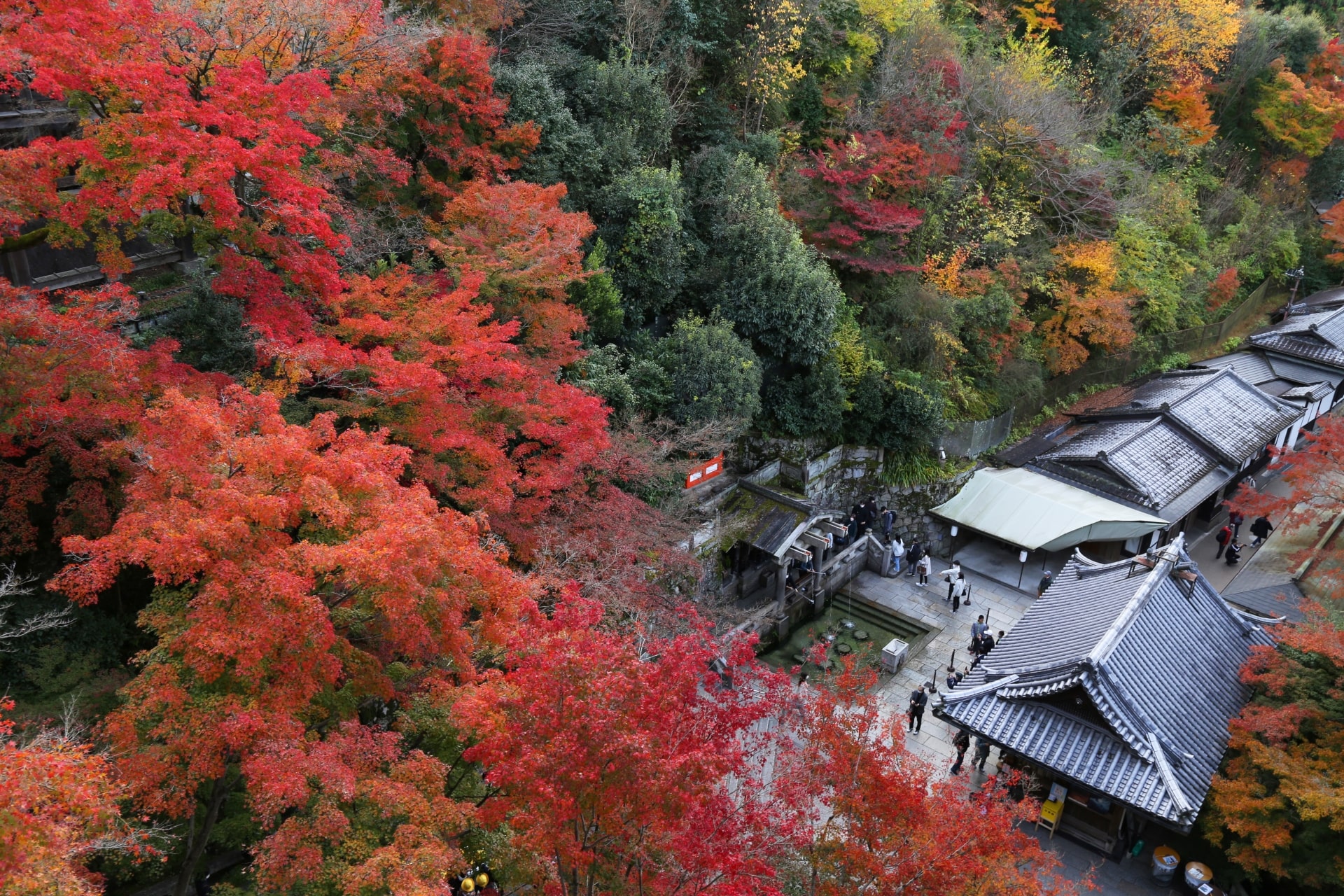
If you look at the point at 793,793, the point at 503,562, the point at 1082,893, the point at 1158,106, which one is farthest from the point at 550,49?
the point at 1158,106

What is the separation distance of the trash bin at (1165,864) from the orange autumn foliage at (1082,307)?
1804 cm

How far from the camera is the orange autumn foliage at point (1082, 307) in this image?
29.0 meters

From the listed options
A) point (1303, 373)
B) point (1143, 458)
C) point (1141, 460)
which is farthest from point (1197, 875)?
point (1303, 373)

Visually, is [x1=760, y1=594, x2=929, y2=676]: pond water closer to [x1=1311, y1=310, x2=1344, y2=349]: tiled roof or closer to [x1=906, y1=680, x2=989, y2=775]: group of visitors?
[x1=906, y1=680, x2=989, y2=775]: group of visitors

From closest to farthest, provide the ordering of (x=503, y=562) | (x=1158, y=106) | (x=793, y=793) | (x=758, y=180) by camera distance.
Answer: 1. (x=793, y=793)
2. (x=503, y=562)
3. (x=758, y=180)
4. (x=1158, y=106)

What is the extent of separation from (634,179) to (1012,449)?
15.1 m

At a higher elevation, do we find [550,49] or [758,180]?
[550,49]

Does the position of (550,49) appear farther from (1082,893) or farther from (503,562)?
(1082,893)

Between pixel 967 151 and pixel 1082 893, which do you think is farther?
pixel 967 151

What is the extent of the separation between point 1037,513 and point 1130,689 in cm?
991

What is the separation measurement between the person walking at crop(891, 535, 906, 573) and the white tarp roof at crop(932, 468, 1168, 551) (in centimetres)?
190

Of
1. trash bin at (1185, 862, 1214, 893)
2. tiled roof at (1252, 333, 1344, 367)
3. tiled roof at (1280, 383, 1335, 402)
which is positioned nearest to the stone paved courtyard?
trash bin at (1185, 862, 1214, 893)

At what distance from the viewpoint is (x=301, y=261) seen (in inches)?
589

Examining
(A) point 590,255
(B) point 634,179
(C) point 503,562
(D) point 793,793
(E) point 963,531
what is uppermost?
(B) point 634,179
